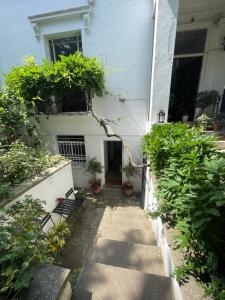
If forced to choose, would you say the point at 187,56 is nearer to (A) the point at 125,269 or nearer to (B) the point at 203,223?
(B) the point at 203,223

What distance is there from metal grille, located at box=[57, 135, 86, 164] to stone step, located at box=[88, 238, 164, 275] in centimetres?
392

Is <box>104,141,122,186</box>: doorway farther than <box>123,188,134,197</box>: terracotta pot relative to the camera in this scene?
Yes

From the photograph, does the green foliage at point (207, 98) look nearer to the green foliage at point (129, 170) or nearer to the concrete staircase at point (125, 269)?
the green foliage at point (129, 170)

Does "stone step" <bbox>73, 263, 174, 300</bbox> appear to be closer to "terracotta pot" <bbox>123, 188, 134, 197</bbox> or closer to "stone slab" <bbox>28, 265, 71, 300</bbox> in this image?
"stone slab" <bbox>28, 265, 71, 300</bbox>

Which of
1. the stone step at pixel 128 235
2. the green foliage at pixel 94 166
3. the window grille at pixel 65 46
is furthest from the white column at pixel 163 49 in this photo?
the stone step at pixel 128 235

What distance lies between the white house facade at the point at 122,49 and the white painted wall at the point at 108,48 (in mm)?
24

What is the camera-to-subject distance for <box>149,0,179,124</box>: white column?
11.2ft

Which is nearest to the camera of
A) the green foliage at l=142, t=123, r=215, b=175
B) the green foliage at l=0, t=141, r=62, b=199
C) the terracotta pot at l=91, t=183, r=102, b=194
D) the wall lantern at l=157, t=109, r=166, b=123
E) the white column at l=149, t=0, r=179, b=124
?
the green foliage at l=142, t=123, r=215, b=175

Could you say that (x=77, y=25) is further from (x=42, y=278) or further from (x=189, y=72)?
(x=42, y=278)

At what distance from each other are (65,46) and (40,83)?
199 centimetres

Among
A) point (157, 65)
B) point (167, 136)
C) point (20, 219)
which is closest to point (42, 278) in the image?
point (20, 219)

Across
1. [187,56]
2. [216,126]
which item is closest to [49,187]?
[216,126]

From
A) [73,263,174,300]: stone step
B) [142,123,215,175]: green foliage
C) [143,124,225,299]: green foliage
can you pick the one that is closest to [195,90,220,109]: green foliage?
[142,123,215,175]: green foliage

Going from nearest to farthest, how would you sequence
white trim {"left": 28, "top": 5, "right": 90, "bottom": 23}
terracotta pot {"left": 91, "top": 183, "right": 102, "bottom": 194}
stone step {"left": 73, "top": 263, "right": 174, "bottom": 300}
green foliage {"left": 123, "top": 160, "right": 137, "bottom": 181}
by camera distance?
stone step {"left": 73, "top": 263, "right": 174, "bottom": 300}, white trim {"left": 28, "top": 5, "right": 90, "bottom": 23}, green foliage {"left": 123, "top": 160, "right": 137, "bottom": 181}, terracotta pot {"left": 91, "top": 183, "right": 102, "bottom": 194}
